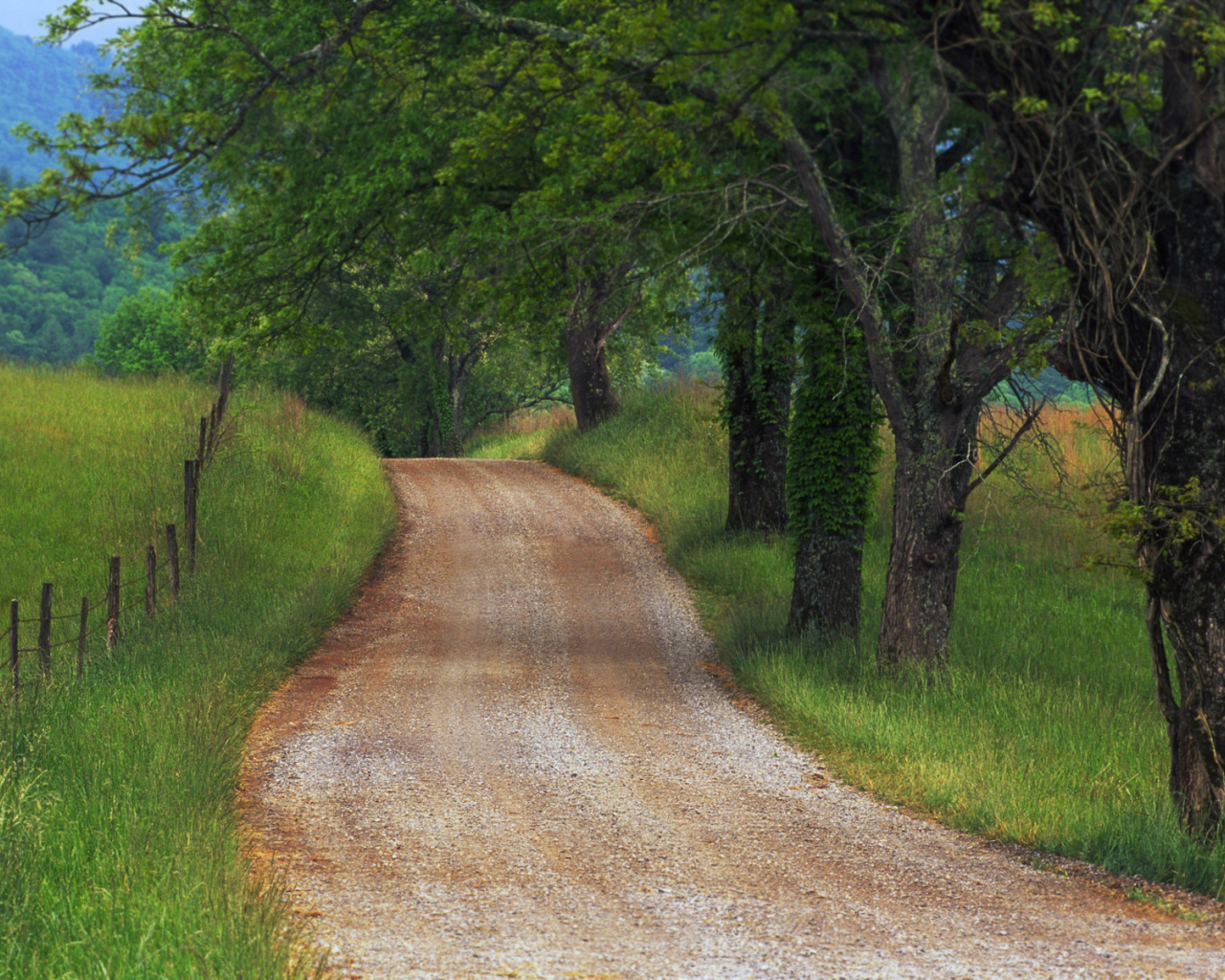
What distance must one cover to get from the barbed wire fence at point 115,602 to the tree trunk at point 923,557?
8.19m

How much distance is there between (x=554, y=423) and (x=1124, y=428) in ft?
86.3

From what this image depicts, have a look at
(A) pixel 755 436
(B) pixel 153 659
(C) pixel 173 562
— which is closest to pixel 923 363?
(A) pixel 755 436

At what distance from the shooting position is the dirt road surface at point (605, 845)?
5238mm

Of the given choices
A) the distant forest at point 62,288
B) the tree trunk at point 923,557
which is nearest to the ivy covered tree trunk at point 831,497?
the tree trunk at point 923,557

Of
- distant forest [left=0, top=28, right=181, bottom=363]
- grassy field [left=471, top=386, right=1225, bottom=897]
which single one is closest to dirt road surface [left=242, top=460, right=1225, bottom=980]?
grassy field [left=471, top=386, right=1225, bottom=897]

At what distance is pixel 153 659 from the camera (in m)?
11.0

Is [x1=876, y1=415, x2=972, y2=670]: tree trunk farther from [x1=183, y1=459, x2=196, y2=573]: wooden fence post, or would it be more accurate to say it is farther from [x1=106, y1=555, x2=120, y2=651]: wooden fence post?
[x1=183, y1=459, x2=196, y2=573]: wooden fence post

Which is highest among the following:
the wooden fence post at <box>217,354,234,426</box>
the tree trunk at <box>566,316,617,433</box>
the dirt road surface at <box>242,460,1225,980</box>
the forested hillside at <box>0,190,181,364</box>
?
the forested hillside at <box>0,190,181,364</box>

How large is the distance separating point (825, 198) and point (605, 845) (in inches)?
244

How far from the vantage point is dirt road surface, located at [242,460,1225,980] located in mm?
5238

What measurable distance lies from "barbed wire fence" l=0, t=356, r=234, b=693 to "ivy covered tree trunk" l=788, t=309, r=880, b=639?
7688 millimetres

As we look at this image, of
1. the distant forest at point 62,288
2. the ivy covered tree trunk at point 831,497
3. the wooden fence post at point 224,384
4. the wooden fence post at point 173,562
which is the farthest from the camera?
the distant forest at point 62,288

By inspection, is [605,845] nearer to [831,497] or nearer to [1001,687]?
[1001,687]

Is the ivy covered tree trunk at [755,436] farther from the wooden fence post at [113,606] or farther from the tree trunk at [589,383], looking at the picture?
the tree trunk at [589,383]
